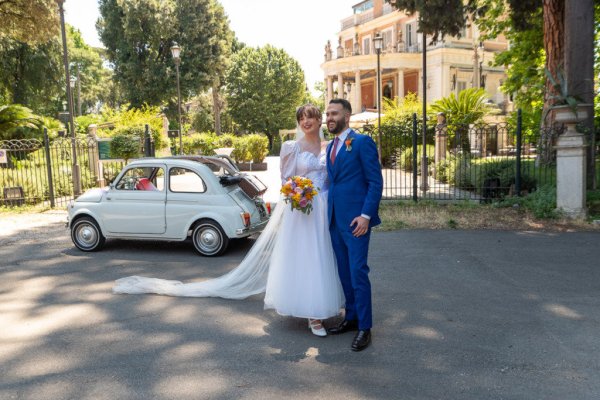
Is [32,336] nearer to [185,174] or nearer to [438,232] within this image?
[185,174]

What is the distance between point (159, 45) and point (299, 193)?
42222 mm

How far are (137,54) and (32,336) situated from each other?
41197 mm

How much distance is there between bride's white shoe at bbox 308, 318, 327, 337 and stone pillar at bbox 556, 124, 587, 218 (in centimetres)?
783

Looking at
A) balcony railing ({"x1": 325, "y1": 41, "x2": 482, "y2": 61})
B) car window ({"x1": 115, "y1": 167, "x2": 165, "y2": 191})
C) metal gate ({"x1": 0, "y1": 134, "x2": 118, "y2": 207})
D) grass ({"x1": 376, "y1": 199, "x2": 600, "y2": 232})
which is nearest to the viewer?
car window ({"x1": 115, "y1": 167, "x2": 165, "y2": 191})

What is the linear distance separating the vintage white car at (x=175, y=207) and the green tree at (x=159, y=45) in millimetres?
35508

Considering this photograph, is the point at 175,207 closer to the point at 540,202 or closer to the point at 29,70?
the point at 540,202

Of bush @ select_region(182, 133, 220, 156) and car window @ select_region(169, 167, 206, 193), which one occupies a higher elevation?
bush @ select_region(182, 133, 220, 156)

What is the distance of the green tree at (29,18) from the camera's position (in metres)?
20.5

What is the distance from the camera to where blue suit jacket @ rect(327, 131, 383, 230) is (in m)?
4.34

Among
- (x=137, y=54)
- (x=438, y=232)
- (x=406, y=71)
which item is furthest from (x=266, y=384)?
(x=406, y=71)

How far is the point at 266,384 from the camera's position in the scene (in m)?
3.72

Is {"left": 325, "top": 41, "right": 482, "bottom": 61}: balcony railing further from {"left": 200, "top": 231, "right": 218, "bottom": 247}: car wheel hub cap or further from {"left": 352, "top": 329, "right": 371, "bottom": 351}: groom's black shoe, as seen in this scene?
{"left": 352, "top": 329, "right": 371, "bottom": 351}: groom's black shoe

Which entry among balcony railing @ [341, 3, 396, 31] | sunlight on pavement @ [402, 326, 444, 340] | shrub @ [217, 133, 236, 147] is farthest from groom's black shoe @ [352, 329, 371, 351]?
A: balcony railing @ [341, 3, 396, 31]

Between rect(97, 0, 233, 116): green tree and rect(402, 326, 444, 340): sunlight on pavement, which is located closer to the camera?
rect(402, 326, 444, 340): sunlight on pavement
